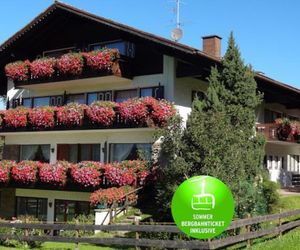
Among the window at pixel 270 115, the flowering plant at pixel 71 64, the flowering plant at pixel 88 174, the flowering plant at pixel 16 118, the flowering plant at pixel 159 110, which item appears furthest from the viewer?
the window at pixel 270 115

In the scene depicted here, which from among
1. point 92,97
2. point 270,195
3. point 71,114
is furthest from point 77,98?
point 270,195

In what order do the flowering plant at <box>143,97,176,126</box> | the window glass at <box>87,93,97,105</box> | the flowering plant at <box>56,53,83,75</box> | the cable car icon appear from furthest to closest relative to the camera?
the window glass at <box>87,93,97,105</box>
the flowering plant at <box>56,53,83,75</box>
the flowering plant at <box>143,97,176,126</box>
the cable car icon

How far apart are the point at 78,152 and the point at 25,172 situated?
9.78ft

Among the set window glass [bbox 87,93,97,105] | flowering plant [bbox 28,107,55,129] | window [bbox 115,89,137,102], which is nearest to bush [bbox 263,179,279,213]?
window [bbox 115,89,137,102]

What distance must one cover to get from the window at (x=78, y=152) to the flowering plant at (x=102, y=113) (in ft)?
7.87

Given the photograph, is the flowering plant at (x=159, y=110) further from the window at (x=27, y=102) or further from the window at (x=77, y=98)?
the window at (x=27, y=102)

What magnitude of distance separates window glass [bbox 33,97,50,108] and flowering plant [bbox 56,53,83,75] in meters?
3.45

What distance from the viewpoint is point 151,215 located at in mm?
19875

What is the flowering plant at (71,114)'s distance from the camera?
2366 cm

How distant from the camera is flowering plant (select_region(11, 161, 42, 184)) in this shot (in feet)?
79.5

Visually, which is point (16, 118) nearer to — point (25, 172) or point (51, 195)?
point (25, 172)

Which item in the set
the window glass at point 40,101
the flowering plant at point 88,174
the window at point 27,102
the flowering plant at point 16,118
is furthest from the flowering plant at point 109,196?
the window at point 27,102

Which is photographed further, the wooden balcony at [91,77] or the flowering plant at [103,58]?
the wooden balcony at [91,77]

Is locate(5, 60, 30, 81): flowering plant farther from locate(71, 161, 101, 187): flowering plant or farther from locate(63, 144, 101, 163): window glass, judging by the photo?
locate(71, 161, 101, 187): flowering plant
